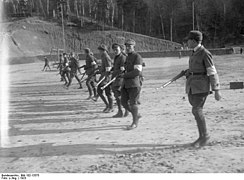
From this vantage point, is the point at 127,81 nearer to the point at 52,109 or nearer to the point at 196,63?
the point at 196,63

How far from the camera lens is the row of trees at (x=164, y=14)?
238ft

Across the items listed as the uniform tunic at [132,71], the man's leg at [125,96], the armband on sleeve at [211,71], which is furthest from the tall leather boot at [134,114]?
the armband on sleeve at [211,71]

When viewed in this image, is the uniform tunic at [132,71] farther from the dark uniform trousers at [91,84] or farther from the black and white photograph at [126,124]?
the dark uniform trousers at [91,84]

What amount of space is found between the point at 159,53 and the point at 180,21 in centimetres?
1895

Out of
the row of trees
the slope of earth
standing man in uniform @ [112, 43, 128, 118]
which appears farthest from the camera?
the slope of earth

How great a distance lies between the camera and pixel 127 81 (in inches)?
310

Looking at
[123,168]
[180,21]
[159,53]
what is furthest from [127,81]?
[180,21]

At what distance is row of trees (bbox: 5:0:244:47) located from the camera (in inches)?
2857

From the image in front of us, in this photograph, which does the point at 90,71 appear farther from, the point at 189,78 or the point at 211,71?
the point at 211,71

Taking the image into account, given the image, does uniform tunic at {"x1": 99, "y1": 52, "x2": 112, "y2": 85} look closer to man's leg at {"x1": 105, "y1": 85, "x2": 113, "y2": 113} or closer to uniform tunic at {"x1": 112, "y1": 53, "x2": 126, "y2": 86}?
man's leg at {"x1": 105, "y1": 85, "x2": 113, "y2": 113}

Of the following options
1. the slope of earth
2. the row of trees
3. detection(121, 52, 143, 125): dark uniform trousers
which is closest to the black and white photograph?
detection(121, 52, 143, 125): dark uniform trousers

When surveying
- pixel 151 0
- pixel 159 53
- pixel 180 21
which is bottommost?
pixel 159 53

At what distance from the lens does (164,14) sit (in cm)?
8200

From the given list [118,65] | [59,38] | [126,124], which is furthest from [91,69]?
[59,38]
